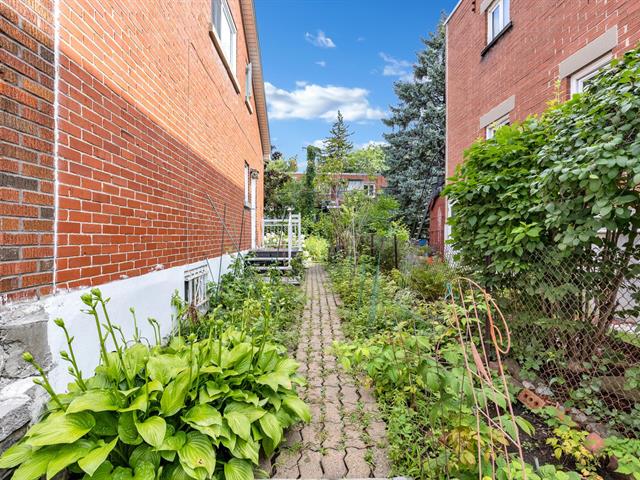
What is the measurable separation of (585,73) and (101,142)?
20.9 ft

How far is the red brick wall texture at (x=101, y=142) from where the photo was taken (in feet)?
5.67

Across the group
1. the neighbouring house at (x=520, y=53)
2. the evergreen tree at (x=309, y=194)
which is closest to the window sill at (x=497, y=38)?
the neighbouring house at (x=520, y=53)

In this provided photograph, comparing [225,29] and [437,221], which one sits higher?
[225,29]

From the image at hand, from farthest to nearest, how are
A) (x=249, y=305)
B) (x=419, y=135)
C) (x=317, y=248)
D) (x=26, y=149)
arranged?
(x=419, y=135) → (x=317, y=248) → (x=249, y=305) → (x=26, y=149)

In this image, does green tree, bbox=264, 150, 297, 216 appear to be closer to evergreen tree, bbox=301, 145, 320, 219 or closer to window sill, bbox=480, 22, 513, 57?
evergreen tree, bbox=301, 145, 320, 219

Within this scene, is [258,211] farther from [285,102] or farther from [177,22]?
[285,102]

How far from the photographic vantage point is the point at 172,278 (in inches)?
144

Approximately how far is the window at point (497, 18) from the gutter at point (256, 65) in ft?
18.3

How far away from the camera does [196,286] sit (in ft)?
15.2

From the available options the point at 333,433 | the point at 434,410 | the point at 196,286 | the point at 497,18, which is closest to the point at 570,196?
the point at 434,410

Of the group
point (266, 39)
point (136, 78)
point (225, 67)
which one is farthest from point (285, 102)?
point (136, 78)

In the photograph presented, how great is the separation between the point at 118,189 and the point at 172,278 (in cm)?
132

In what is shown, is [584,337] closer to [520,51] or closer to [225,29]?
[520,51]

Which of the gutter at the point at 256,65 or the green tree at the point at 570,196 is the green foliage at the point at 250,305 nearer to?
the green tree at the point at 570,196
